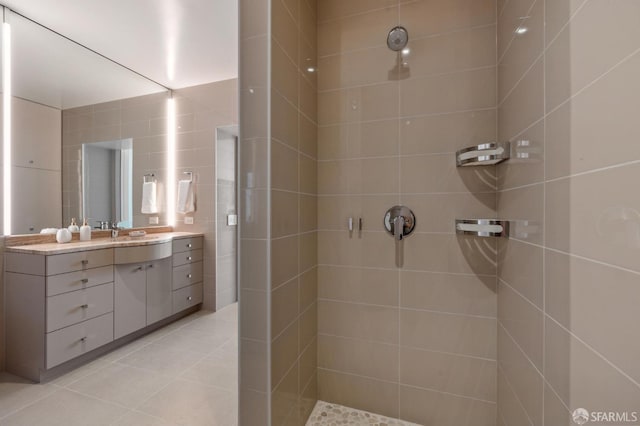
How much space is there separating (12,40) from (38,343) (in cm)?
217

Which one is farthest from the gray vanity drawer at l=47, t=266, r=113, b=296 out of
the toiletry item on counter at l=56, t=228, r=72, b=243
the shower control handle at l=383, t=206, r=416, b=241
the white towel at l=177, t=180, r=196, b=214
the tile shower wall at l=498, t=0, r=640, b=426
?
the tile shower wall at l=498, t=0, r=640, b=426

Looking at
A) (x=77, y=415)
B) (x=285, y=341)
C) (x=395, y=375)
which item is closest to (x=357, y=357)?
(x=395, y=375)

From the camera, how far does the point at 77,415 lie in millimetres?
1447

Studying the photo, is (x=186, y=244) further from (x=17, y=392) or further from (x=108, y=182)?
(x=17, y=392)

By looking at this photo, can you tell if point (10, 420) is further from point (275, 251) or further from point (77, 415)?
point (275, 251)

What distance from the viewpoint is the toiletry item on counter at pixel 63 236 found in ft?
6.75

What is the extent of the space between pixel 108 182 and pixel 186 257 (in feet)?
3.57

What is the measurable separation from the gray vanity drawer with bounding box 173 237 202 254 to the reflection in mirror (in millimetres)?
588

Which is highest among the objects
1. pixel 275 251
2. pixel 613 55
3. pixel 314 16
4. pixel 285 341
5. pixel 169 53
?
pixel 169 53

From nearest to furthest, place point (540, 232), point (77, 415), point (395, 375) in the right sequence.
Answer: point (540, 232) < point (395, 375) < point (77, 415)

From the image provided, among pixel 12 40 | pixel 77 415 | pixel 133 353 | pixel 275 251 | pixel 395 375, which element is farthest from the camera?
pixel 133 353

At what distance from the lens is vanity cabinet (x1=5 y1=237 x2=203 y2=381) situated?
1701 mm

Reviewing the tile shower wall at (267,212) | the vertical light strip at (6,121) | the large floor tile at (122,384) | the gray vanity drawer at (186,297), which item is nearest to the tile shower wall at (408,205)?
the tile shower wall at (267,212)

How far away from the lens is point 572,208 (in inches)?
25.0
